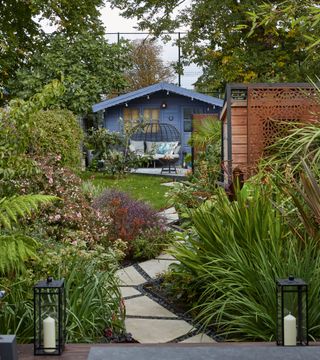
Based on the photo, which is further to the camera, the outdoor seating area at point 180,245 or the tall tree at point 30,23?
the tall tree at point 30,23

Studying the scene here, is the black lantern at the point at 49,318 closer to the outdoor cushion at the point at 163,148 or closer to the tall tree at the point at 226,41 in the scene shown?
the tall tree at the point at 226,41

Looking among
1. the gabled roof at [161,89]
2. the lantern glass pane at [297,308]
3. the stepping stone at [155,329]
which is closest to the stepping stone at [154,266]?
the stepping stone at [155,329]

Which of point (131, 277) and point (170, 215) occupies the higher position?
point (170, 215)

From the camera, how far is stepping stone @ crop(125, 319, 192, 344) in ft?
15.7

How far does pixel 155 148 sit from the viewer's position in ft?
71.8

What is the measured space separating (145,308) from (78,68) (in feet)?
54.2

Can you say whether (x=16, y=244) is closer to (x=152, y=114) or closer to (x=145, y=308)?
(x=145, y=308)

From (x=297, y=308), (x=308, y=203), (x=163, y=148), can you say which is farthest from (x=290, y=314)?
(x=163, y=148)

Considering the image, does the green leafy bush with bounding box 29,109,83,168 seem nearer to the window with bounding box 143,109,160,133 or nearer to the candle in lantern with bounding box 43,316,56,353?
the candle in lantern with bounding box 43,316,56,353

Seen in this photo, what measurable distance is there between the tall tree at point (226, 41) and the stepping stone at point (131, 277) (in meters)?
11.4

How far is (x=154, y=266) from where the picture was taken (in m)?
7.18

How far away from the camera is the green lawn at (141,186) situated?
42.0 feet

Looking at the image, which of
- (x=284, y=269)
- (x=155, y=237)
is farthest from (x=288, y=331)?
(x=155, y=237)

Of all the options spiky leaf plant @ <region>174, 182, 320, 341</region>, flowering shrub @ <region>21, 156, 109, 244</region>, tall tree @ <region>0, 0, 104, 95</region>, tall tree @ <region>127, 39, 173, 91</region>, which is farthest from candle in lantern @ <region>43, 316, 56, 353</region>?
tall tree @ <region>127, 39, 173, 91</region>
